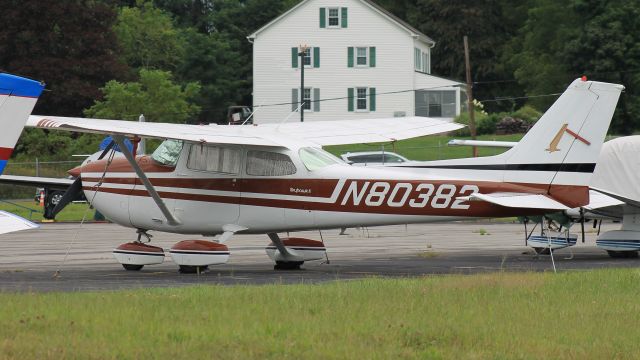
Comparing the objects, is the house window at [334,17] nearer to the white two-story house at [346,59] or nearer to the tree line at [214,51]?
the white two-story house at [346,59]

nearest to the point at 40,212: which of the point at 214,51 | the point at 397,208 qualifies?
the point at 397,208

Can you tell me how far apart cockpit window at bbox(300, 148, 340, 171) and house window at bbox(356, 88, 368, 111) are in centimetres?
5611

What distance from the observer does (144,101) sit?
6169cm

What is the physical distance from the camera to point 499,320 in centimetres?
1136

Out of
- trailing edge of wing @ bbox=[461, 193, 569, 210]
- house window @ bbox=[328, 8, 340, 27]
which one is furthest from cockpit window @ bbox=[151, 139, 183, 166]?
house window @ bbox=[328, 8, 340, 27]

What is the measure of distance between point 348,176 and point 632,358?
342 inches

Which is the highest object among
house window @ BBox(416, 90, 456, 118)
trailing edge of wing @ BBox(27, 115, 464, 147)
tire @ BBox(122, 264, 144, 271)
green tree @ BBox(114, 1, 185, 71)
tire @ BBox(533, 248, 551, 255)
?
green tree @ BBox(114, 1, 185, 71)

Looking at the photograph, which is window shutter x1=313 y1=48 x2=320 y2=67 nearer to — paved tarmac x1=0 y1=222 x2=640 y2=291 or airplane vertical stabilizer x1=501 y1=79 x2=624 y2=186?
paved tarmac x1=0 y1=222 x2=640 y2=291

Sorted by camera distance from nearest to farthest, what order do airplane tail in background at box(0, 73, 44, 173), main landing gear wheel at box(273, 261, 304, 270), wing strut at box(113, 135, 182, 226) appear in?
airplane tail in background at box(0, 73, 44, 173) → wing strut at box(113, 135, 182, 226) → main landing gear wheel at box(273, 261, 304, 270)

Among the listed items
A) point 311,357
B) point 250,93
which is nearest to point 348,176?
point 311,357

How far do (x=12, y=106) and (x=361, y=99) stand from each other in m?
61.9

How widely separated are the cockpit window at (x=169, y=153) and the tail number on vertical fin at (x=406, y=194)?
116 inches

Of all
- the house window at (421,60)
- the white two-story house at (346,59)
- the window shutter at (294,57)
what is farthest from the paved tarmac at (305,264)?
the house window at (421,60)

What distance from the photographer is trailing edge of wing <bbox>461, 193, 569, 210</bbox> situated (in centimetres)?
1691
